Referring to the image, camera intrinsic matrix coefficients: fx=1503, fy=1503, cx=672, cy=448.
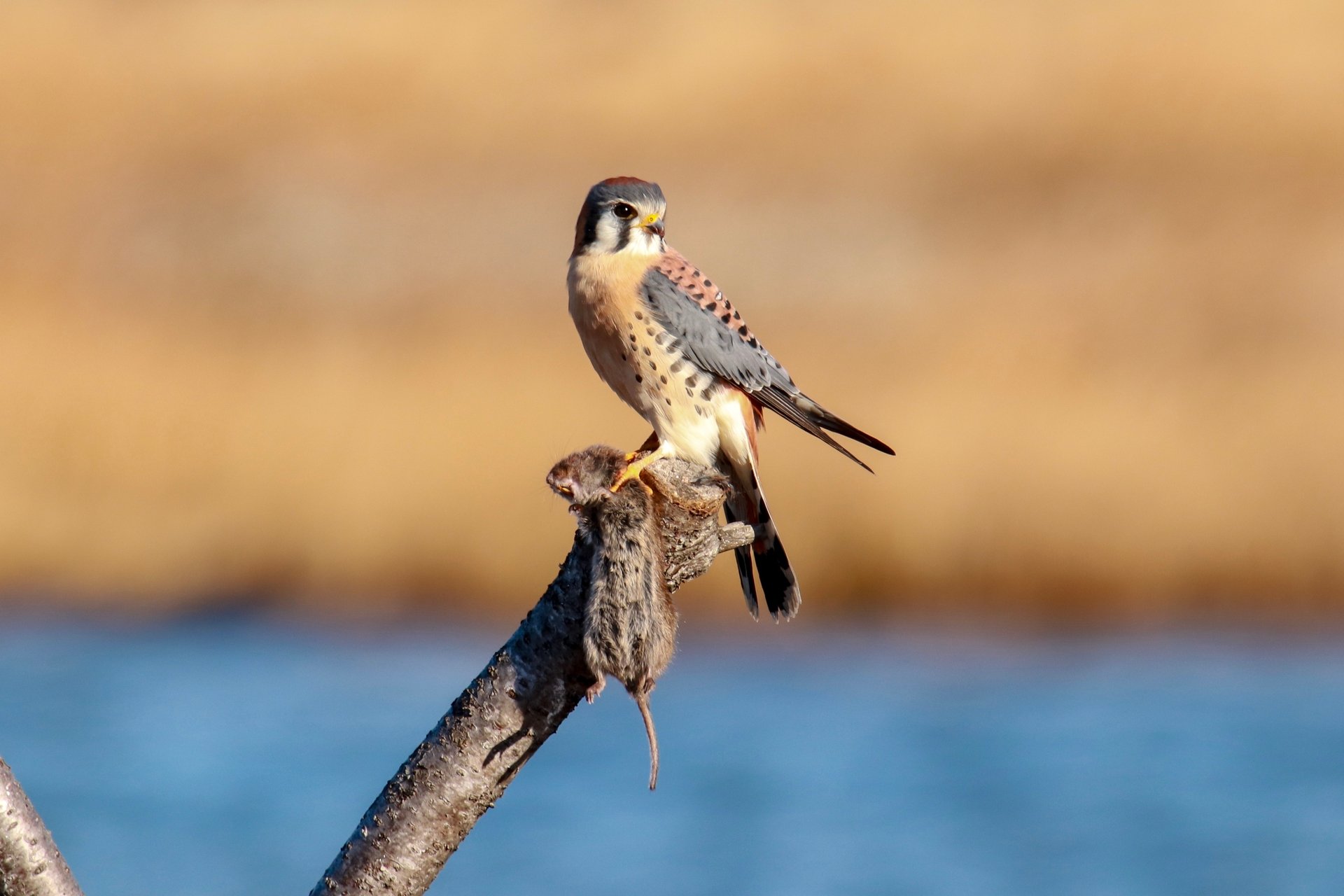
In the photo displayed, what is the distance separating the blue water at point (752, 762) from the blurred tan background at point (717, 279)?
0.43 meters

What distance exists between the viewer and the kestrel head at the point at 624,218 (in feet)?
12.8

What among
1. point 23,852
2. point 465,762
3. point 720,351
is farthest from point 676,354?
point 23,852

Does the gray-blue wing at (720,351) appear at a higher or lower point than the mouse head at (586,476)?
higher

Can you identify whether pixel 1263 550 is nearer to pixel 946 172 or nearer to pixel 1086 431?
pixel 1086 431

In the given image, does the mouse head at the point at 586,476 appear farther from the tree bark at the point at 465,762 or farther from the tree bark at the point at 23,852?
the tree bark at the point at 23,852

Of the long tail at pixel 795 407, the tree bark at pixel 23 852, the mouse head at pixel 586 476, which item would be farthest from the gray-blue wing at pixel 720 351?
the tree bark at pixel 23 852

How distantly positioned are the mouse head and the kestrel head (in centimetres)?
103

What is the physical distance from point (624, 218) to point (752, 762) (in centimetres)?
606

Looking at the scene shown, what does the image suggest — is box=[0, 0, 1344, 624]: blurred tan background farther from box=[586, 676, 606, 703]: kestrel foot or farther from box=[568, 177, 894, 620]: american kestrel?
box=[586, 676, 606, 703]: kestrel foot

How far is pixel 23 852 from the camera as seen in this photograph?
6.64 feet

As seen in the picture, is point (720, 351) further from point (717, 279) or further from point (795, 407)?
point (717, 279)

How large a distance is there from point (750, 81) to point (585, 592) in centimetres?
1286

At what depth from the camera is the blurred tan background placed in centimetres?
957

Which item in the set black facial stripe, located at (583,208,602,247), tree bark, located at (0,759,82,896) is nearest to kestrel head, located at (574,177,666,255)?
black facial stripe, located at (583,208,602,247)
